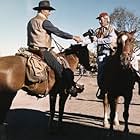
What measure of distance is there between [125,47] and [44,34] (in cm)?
207

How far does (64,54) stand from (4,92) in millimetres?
3013

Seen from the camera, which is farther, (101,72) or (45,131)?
(101,72)

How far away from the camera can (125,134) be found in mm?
9695

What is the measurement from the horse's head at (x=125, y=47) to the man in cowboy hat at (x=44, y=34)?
1.18 m

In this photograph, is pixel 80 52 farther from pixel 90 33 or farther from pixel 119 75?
pixel 119 75

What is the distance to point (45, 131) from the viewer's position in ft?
33.5

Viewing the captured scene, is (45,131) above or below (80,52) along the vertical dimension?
below

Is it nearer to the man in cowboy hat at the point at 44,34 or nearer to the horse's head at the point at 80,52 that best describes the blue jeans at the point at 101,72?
the horse's head at the point at 80,52

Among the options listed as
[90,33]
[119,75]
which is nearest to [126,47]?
[119,75]

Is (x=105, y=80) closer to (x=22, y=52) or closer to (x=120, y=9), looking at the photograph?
(x=22, y=52)

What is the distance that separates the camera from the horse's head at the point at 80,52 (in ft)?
35.1

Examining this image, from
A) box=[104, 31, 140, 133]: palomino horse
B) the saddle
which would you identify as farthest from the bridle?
the saddle

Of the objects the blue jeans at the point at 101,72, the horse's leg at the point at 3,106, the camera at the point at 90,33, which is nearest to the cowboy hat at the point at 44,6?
the camera at the point at 90,33

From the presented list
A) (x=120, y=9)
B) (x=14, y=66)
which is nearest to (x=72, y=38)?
(x=14, y=66)
